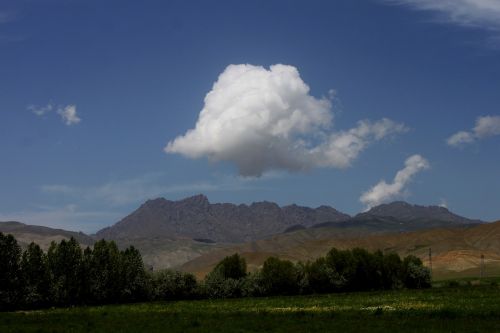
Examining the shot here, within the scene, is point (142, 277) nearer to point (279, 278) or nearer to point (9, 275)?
point (9, 275)

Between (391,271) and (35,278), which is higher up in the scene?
(391,271)

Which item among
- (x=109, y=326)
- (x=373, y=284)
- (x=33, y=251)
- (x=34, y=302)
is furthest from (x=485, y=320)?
(x=373, y=284)

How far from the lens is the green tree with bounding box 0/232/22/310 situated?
367ft

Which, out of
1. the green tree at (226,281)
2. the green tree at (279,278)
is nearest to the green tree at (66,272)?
the green tree at (226,281)

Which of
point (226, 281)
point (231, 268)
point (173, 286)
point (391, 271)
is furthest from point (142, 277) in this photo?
point (391, 271)

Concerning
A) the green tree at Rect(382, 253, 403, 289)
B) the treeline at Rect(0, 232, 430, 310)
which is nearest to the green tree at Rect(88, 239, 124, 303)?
the treeline at Rect(0, 232, 430, 310)

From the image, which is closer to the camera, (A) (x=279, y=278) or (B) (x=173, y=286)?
(B) (x=173, y=286)

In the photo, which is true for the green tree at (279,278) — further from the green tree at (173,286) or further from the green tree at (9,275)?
the green tree at (9,275)

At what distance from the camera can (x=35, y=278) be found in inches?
4628

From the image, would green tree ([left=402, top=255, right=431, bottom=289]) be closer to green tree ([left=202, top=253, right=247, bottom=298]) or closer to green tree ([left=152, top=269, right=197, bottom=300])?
green tree ([left=202, top=253, right=247, bottom=298])

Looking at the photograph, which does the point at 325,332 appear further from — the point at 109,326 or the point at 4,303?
the point at 4,303

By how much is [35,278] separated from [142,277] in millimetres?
22918

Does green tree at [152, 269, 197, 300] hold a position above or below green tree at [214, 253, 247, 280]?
below

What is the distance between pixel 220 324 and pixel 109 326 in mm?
7981
